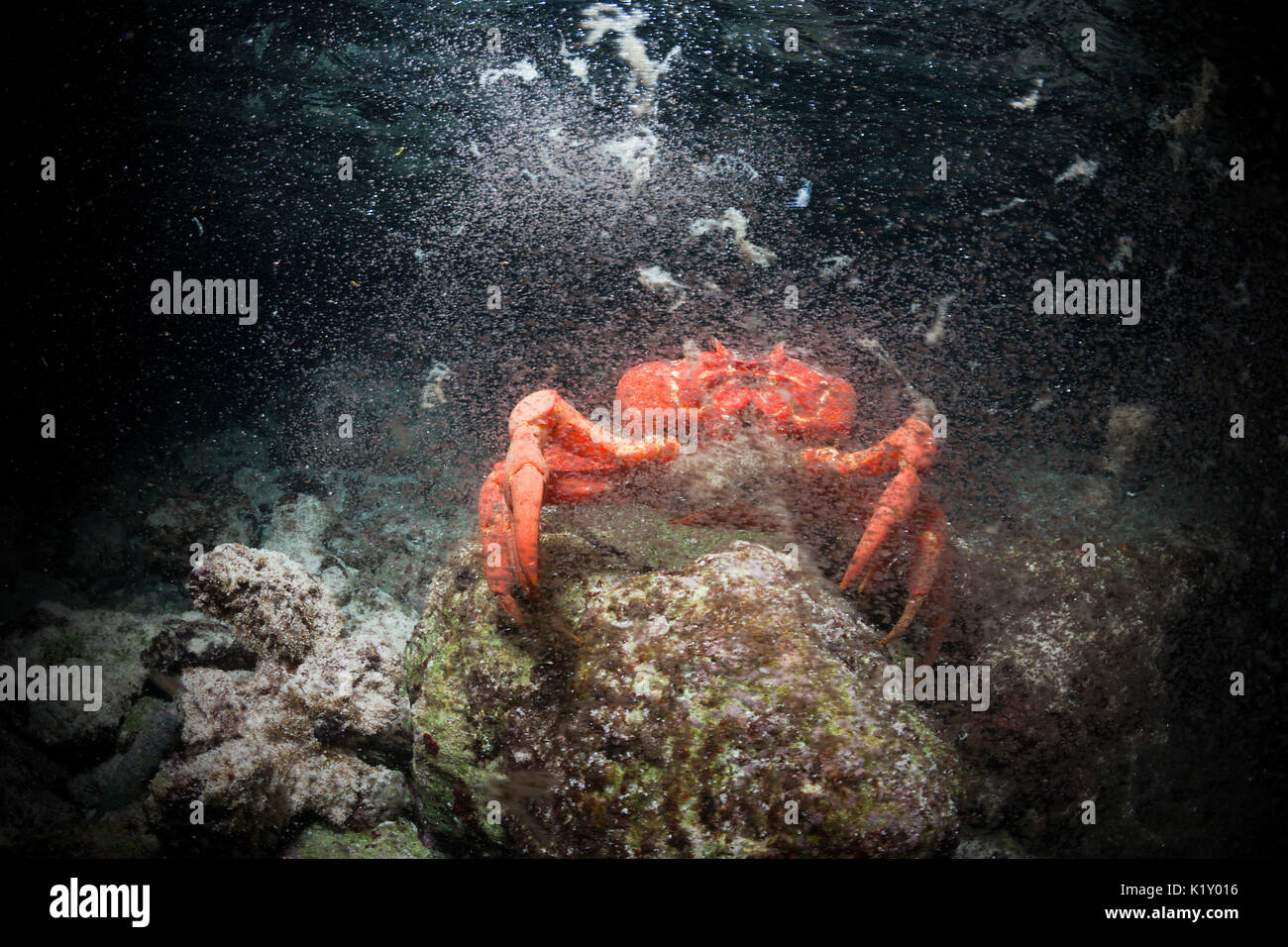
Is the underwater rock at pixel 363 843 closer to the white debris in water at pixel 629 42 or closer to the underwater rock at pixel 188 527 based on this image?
the underwater rock at pixel 188 527

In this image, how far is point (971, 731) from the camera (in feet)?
7.80

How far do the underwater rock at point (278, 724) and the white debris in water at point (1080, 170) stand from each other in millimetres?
4224

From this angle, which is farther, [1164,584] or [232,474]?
[232,474]

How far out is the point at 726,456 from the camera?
296 centimetres

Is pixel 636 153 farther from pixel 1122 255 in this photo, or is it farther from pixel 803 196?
pixel 1122 255

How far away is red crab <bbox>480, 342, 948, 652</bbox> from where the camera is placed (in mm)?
2424

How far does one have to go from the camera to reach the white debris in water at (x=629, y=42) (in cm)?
365

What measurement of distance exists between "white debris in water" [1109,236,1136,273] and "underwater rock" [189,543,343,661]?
14.8 ft

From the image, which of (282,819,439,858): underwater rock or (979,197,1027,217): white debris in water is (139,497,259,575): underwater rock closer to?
(282,819,439,858): underwater rock

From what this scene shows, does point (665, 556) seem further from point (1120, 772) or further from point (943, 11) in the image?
point (943, 11)

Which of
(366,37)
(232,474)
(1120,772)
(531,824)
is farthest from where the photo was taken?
(232,474)

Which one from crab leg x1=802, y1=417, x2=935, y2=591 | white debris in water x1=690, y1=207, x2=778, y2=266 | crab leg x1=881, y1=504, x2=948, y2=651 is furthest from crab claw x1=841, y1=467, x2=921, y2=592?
white debris in water x1=690, y1=207, x2=778, y2=266

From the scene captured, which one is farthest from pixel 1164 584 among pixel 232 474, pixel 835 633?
pixel 232 474

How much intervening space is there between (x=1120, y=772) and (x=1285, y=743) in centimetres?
116
